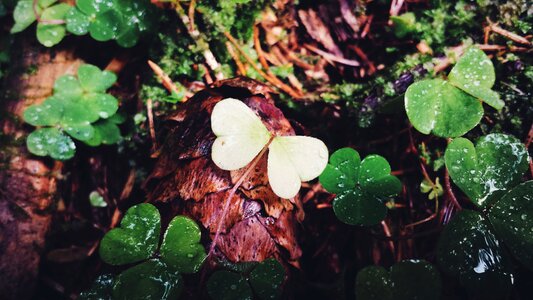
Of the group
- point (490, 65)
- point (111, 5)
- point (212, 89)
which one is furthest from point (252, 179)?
point (111, 5)

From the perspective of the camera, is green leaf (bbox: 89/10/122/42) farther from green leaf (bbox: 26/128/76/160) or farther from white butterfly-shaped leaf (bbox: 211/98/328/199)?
white butterfly-shaped leaf (bbox: 211/98/328/199)

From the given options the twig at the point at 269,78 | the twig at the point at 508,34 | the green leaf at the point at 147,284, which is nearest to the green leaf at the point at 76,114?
the twig at the point at 269,78

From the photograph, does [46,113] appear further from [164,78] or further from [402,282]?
[402,282]

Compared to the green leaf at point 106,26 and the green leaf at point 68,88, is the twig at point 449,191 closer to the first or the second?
the green leaf at point 106,26

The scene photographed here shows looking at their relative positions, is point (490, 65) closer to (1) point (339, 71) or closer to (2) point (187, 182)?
(1) point (339, 71)

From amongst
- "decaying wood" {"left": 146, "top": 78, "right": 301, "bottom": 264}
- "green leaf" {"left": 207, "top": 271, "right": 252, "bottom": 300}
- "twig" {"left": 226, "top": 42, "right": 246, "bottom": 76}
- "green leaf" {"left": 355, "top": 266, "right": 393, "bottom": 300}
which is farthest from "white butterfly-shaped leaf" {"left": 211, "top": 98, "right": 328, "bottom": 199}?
"twig" {"left": 226, "top": 42, "right": 246, "bottom": 76}
